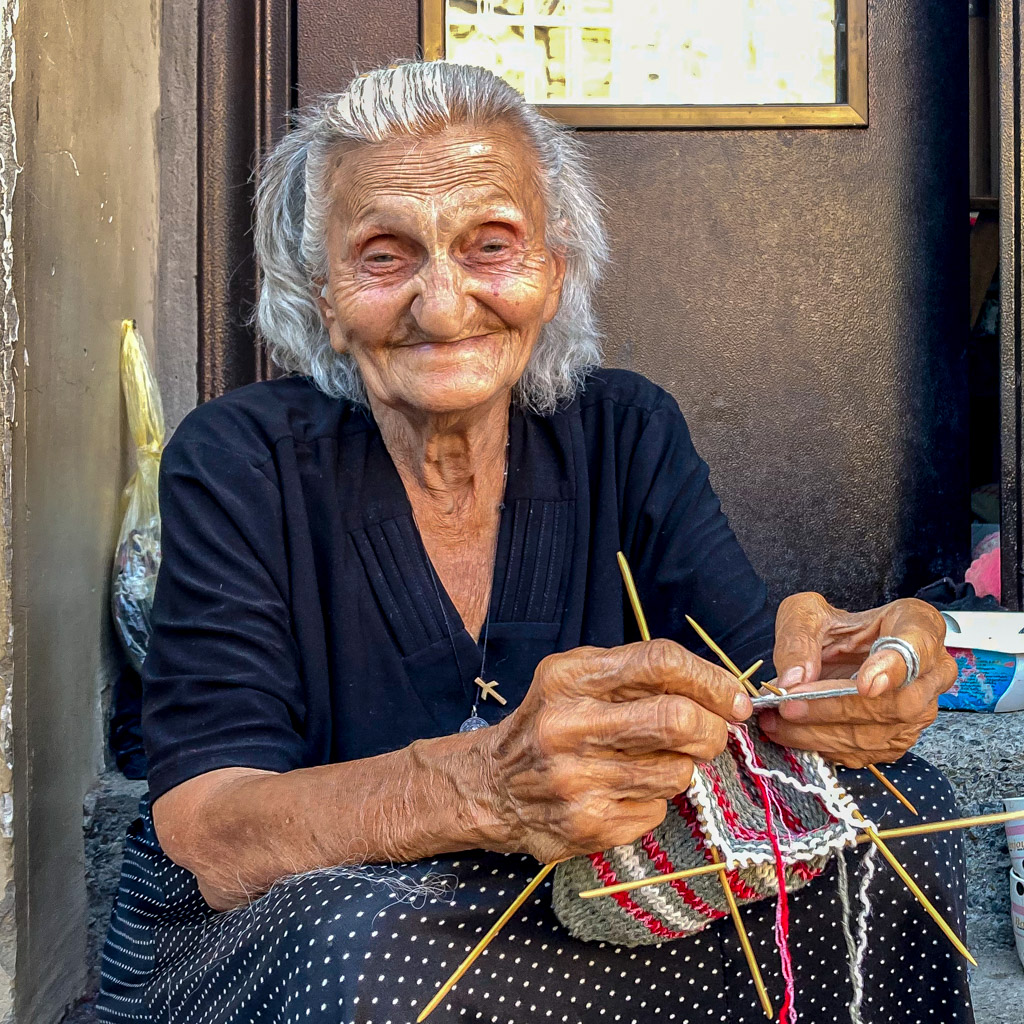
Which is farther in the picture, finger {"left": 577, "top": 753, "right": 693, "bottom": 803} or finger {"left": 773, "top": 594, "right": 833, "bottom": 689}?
finger {"left": 773, "top": 594, "right": 833, "bottom": 689}

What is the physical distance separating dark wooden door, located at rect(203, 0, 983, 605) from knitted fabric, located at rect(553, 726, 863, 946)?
4.27ft

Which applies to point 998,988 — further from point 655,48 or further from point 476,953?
point 655,48

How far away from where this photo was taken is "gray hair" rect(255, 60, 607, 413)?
160 cm

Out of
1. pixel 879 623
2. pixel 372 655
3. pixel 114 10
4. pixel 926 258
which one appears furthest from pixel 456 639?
pixel 926 258

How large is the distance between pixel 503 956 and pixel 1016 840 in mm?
1074

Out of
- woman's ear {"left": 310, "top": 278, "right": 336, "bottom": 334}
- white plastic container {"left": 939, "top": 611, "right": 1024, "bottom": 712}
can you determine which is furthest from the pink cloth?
woman's ear {"left": 310, "top": 278, "right": 336, "bottom": 334}

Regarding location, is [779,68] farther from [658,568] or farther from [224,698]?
[224,698]

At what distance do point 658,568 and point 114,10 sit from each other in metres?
1.37

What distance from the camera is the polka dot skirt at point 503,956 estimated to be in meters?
1.13

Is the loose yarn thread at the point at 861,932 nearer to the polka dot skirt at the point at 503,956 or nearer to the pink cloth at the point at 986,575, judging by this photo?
the polka dot skirt at the point at 503,956

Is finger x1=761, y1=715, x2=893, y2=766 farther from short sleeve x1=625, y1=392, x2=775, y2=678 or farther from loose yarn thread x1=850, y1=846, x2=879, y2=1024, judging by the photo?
short sleeve x1=625, y1=392, x2=775, y2=678

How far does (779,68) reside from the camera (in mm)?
2396

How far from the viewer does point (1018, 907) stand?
6.07 ft

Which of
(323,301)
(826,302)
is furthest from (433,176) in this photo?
(826,302)
